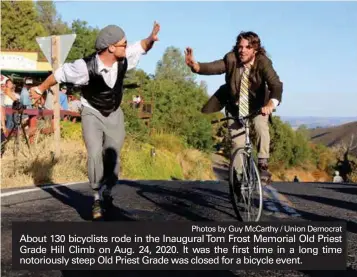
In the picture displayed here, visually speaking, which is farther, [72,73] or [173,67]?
[173,67]

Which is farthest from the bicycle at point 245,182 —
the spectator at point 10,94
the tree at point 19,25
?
the tree at point 19,25

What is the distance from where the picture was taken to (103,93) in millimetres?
4965

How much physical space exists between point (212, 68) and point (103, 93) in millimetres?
1186

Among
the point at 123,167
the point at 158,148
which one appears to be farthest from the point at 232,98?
the point at 158,148

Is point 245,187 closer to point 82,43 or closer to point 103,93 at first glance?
point 103,93

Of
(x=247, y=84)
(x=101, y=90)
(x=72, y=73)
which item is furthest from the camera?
(x=247, y=84)

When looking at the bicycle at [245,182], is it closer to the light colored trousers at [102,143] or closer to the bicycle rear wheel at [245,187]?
the bicycle rear wheel at [245,187]

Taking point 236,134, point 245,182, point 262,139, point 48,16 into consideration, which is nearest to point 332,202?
point 262,139

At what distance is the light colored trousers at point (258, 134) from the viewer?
5.60m

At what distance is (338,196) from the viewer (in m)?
7.56

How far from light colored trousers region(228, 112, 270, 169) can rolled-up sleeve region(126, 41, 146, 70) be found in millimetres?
1248

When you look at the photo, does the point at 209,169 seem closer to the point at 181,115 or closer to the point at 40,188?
the point at 181,115

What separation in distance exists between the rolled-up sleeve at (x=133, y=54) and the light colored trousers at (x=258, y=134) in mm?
1248

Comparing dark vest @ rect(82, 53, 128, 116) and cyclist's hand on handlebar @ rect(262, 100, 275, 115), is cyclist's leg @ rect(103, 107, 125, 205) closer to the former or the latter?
dark vest @ rect(82, 53, 128, 116)
